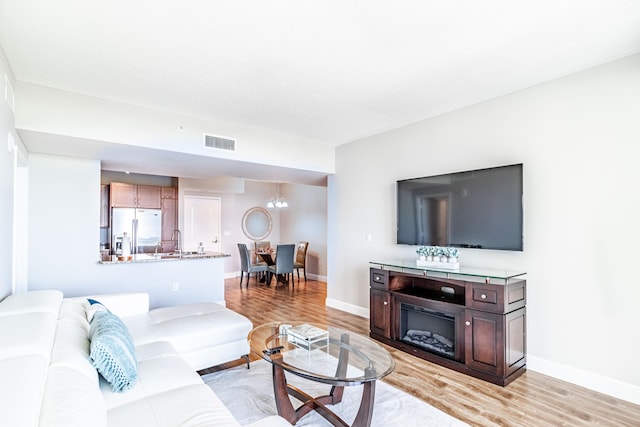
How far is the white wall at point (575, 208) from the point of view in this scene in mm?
2574

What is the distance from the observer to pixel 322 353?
2.39m

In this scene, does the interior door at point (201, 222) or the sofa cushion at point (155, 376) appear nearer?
the sofa cushion at point (155, 376)

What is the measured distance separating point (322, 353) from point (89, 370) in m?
1.44

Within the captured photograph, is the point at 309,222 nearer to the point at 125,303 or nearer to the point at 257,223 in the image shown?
the point at 257,223

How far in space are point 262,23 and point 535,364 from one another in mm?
3728

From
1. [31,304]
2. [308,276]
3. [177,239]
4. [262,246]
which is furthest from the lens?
[262,246]

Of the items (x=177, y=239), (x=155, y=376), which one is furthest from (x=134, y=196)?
(x=155, y=376)

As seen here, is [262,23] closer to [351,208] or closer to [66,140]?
[66,140]

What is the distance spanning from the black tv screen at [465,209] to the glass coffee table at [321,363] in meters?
1.68

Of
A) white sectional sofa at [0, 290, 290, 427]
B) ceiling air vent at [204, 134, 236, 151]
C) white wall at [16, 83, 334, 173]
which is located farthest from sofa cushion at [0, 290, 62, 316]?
ceiling air vent at [204, 134, 236, 151]

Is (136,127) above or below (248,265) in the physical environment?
above

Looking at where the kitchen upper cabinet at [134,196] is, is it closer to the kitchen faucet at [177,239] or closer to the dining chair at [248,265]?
the kitchen faucet at [177,239]

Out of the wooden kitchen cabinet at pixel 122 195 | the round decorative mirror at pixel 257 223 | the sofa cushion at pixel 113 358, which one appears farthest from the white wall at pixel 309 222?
the sofa cushion at pixel 113 358

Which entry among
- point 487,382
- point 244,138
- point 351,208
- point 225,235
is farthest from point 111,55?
point 225,235
